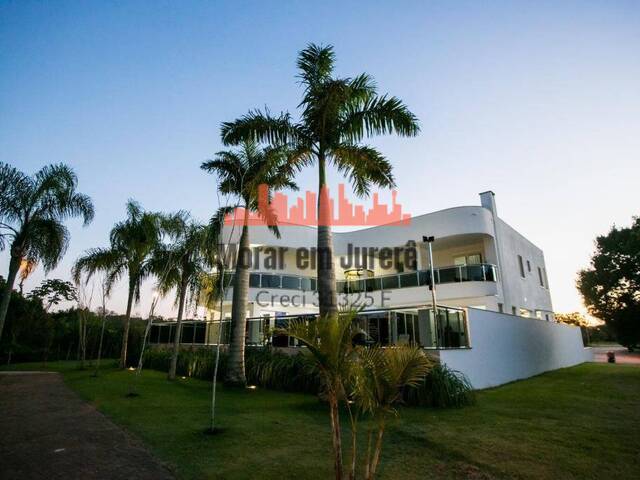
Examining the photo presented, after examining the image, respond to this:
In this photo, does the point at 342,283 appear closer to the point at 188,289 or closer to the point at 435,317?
the point at 188,289

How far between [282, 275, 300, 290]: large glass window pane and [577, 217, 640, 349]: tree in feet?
97.0

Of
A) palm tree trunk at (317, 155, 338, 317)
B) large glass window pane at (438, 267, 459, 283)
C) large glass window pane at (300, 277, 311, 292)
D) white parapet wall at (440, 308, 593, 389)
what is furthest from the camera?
large glass window pane at (300, 277, 311, 292)

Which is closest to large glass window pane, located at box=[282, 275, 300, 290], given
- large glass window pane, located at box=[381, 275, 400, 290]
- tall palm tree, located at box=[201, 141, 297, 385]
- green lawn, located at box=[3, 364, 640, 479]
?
large glass window pane, located at box=[381, 275, 400, 290]

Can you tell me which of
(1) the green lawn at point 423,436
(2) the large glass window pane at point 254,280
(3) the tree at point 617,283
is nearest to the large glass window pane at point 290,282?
(2) the large glass window pane at point 254,280

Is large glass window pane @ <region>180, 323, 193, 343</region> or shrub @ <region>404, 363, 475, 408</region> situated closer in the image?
shrub @ <region>404, 363, 475, 408</region>

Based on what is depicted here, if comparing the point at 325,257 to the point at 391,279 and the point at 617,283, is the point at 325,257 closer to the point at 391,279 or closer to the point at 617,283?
the point at 391,279

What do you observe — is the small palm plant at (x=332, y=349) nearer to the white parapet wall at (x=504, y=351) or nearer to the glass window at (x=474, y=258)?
the white parapet wall at (x=504, y=351)

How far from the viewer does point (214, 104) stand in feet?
39.3

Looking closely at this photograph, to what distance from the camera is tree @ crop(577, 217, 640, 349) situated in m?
29.3

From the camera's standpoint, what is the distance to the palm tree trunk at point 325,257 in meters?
7.85

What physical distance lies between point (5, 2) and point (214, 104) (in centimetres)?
568

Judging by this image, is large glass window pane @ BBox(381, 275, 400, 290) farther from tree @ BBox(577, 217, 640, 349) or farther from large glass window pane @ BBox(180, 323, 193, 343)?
tree @ BBox(577, 217, 640, 349)

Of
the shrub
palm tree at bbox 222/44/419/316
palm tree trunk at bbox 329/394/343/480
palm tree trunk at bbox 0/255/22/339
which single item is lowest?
the shrub

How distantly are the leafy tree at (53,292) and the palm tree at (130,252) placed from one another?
9.19 m
